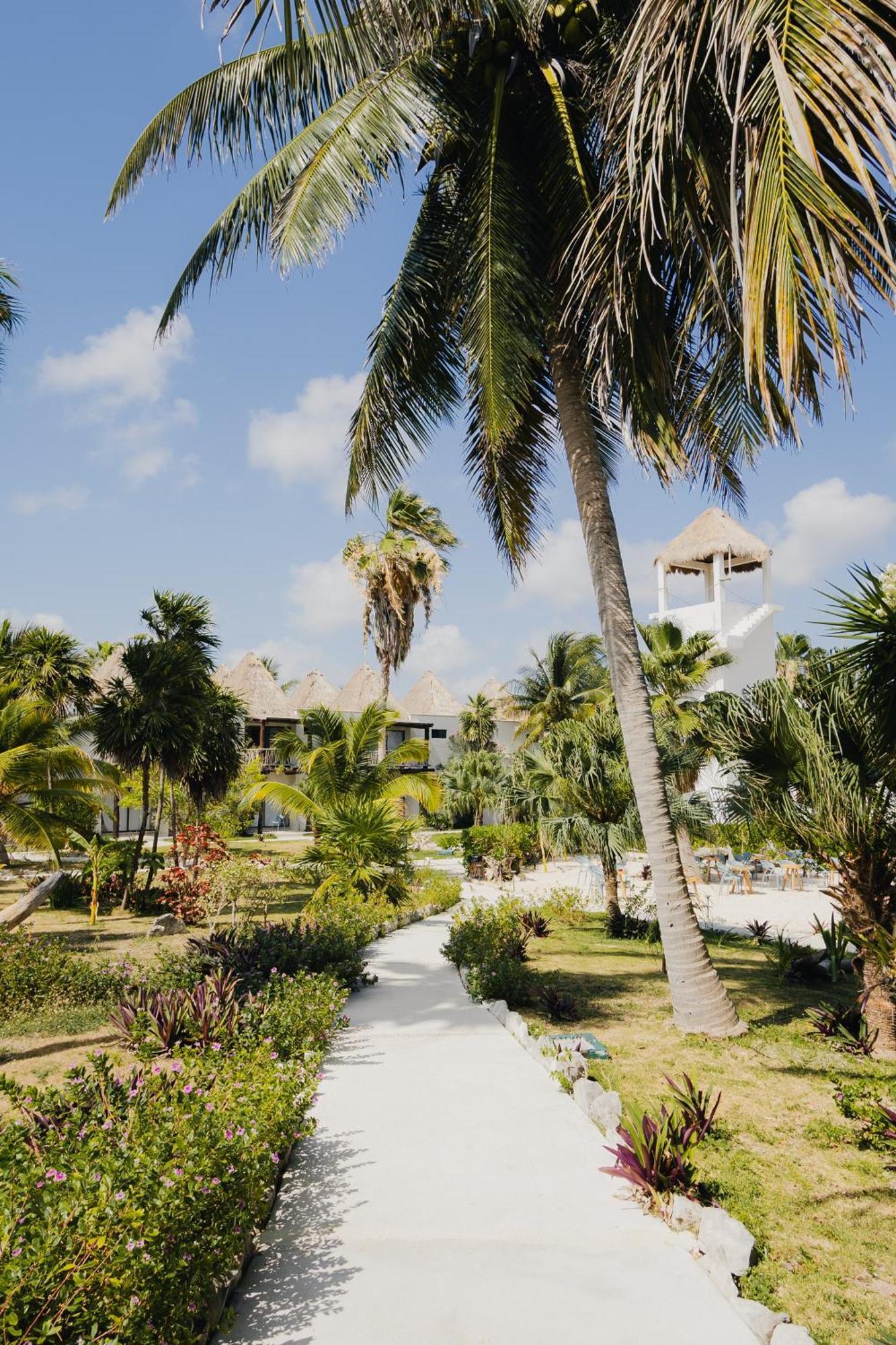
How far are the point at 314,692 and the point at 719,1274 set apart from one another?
130 feet

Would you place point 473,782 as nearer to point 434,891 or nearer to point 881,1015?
point 434,891

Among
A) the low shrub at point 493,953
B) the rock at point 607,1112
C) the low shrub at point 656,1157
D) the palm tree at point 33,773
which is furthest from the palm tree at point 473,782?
the low shrub at point 656,1157

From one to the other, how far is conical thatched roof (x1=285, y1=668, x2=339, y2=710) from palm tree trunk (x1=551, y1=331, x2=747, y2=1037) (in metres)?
34.6

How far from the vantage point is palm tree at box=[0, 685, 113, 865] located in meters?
→ 11.3

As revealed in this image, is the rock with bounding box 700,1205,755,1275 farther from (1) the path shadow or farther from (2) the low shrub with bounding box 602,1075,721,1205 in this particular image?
(1) the path shadow

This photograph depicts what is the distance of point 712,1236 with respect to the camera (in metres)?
3.62

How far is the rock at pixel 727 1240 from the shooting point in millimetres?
3498

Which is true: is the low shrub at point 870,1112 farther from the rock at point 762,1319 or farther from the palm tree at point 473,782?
the palm tree at point 473,782

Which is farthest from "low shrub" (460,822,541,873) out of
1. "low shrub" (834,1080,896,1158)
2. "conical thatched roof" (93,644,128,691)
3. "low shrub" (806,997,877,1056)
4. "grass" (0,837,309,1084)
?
"low shrub" (834,1080,896,1158)

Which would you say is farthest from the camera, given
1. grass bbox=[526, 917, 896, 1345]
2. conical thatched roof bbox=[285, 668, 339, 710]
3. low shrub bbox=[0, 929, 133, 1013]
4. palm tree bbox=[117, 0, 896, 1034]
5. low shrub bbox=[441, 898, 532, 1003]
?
conical thatched roof bbox=[285, 668, 339, 710]

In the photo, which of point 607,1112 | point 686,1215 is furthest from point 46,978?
point 686,1215

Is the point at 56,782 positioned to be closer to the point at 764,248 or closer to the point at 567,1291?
the point at 567,1291

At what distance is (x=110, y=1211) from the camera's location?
2637mm

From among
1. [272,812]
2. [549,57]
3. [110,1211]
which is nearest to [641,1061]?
[110,1211]
